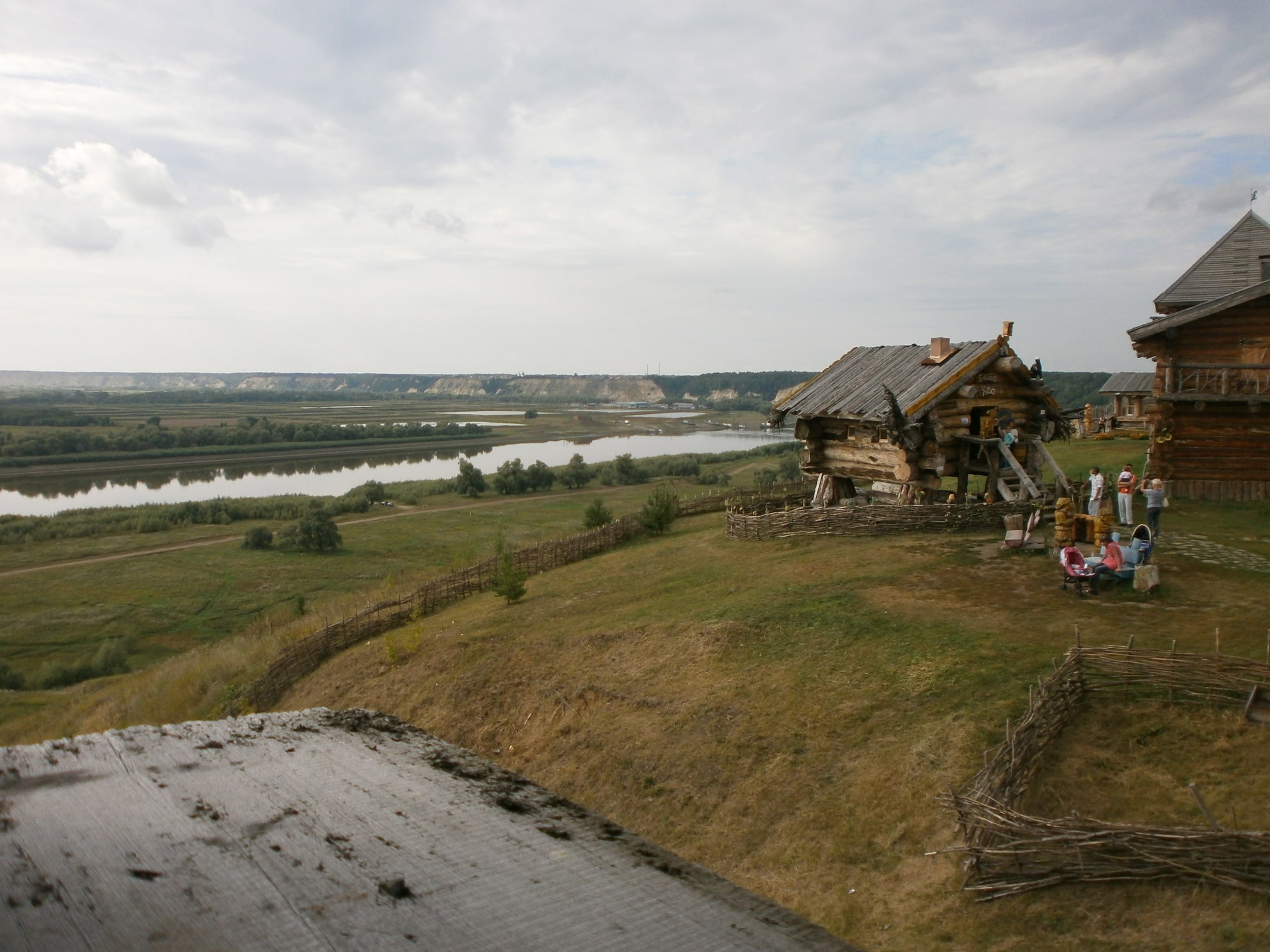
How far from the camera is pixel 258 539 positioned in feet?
143

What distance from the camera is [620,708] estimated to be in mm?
11195

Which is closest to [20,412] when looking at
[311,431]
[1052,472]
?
[311,431]

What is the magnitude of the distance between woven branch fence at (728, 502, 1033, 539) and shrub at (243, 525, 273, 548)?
3278cm

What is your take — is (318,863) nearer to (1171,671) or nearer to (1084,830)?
(1084,830)

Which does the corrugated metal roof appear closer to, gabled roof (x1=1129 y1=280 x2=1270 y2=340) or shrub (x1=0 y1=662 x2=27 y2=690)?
gabled roof (x1=1129 y1=280 x2=1270 y2=340)

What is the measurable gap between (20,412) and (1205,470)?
14351 cm

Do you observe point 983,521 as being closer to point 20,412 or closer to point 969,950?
point 969,950

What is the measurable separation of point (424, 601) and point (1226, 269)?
71.4ft

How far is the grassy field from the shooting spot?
661 centimetres

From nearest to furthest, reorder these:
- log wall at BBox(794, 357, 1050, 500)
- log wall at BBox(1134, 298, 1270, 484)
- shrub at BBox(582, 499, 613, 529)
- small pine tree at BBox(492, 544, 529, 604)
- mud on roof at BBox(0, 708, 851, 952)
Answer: mud on roof at BBox(0, 708, 851, 952) → log wall at BBox(794, 357, 1050, 500) → log wall at BBox(1134, 298, 1270, 484) → small pine tree at BBox(492, 544, 529, 604) → shrub at BBox(582, 499, 613, 529)

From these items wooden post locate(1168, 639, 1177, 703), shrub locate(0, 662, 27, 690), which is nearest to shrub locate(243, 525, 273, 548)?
shrub locate(0, 662, 27, 690)

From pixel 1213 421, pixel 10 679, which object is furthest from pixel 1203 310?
pixel 10 679

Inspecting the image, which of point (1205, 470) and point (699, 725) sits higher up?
point (1205, 470)

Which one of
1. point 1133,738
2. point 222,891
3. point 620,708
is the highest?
point 222,891
